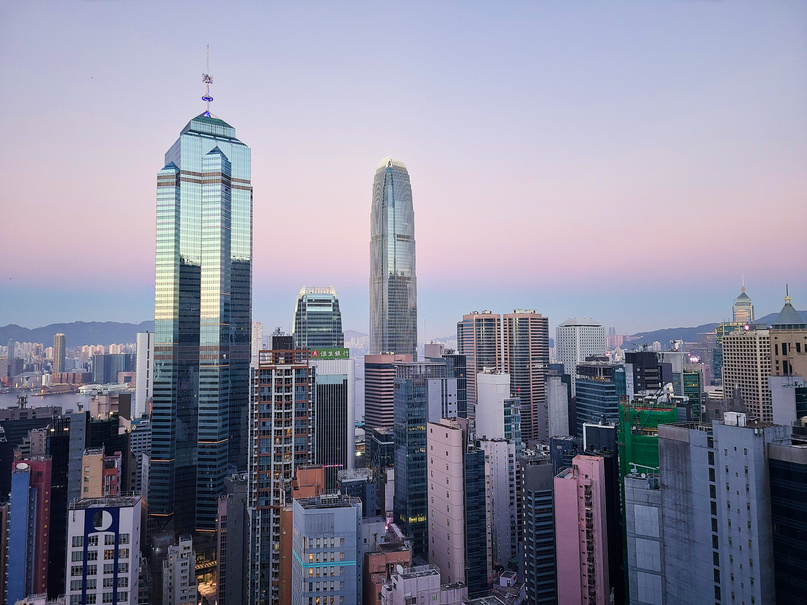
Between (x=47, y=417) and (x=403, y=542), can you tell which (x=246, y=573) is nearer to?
(x=403, y=542)

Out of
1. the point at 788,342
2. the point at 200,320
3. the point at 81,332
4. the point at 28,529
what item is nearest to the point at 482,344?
the point at 788,342

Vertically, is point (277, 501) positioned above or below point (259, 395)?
below

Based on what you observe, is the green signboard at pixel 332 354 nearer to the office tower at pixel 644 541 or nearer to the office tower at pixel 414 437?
the office tower at pixel 414 437

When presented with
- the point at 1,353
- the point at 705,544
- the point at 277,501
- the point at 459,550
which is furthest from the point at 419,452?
the point at 1,353

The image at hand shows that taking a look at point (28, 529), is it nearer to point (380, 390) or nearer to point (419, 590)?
point (419, 590)

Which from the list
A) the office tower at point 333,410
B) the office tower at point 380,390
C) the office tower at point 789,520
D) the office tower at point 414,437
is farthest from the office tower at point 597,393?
the office tower at point 789,520
